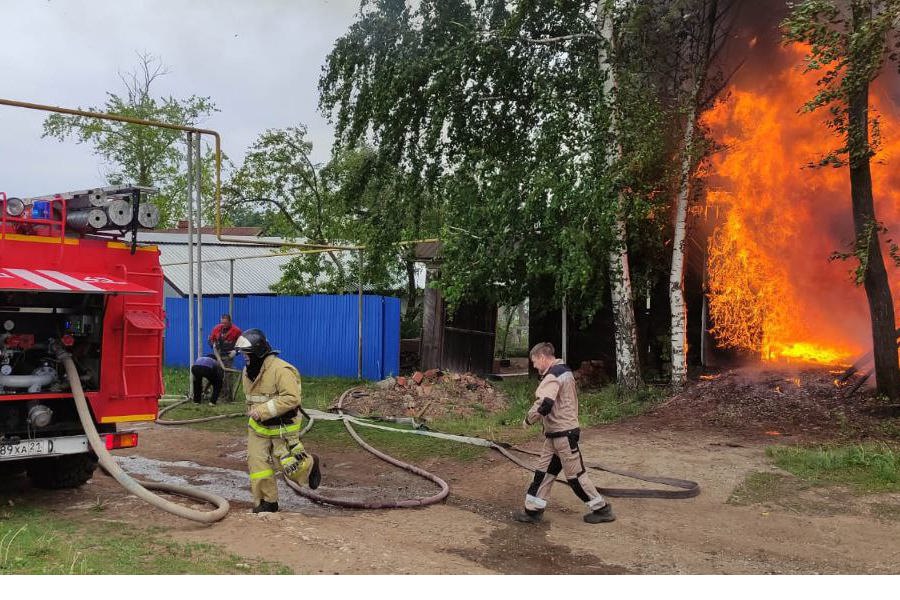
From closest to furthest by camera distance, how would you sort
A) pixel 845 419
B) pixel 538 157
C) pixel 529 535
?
1. pixel 529 535
2. pixel 845 419
3. pixel 538 157

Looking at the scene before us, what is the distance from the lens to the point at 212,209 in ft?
112

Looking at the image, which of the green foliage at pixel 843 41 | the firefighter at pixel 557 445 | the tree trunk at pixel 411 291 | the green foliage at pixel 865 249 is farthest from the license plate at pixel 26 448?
the tree trunk at pixel 411 291

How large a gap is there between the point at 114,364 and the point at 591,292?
9282 mm

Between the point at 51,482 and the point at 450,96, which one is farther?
the point at 450,96

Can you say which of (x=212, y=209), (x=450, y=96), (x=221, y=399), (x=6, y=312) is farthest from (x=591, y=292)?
(x=212, y=209)

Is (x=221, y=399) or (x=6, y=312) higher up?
(x=6, y=312)

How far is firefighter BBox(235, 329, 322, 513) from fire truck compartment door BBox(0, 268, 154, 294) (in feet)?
3.98

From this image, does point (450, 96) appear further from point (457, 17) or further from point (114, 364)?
point (114, 364)

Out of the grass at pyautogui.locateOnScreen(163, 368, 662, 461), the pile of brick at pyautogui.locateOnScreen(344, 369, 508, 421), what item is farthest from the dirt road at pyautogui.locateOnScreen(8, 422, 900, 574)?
the pile of brick at pyautogui.locateOnScreen(344, 369, 508, 421)

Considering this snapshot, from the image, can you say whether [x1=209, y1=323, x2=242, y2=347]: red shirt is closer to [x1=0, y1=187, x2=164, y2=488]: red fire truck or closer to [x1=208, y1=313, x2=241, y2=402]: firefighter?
[x1=208, y1=313, x2=241, y2=402]: firefighter

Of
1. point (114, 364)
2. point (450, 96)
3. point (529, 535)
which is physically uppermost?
point (450, 96)

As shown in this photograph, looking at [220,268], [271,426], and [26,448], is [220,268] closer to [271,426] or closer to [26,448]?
[26,448]

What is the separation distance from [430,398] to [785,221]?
299 inches

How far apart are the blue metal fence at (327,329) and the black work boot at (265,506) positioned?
11.0 metres
